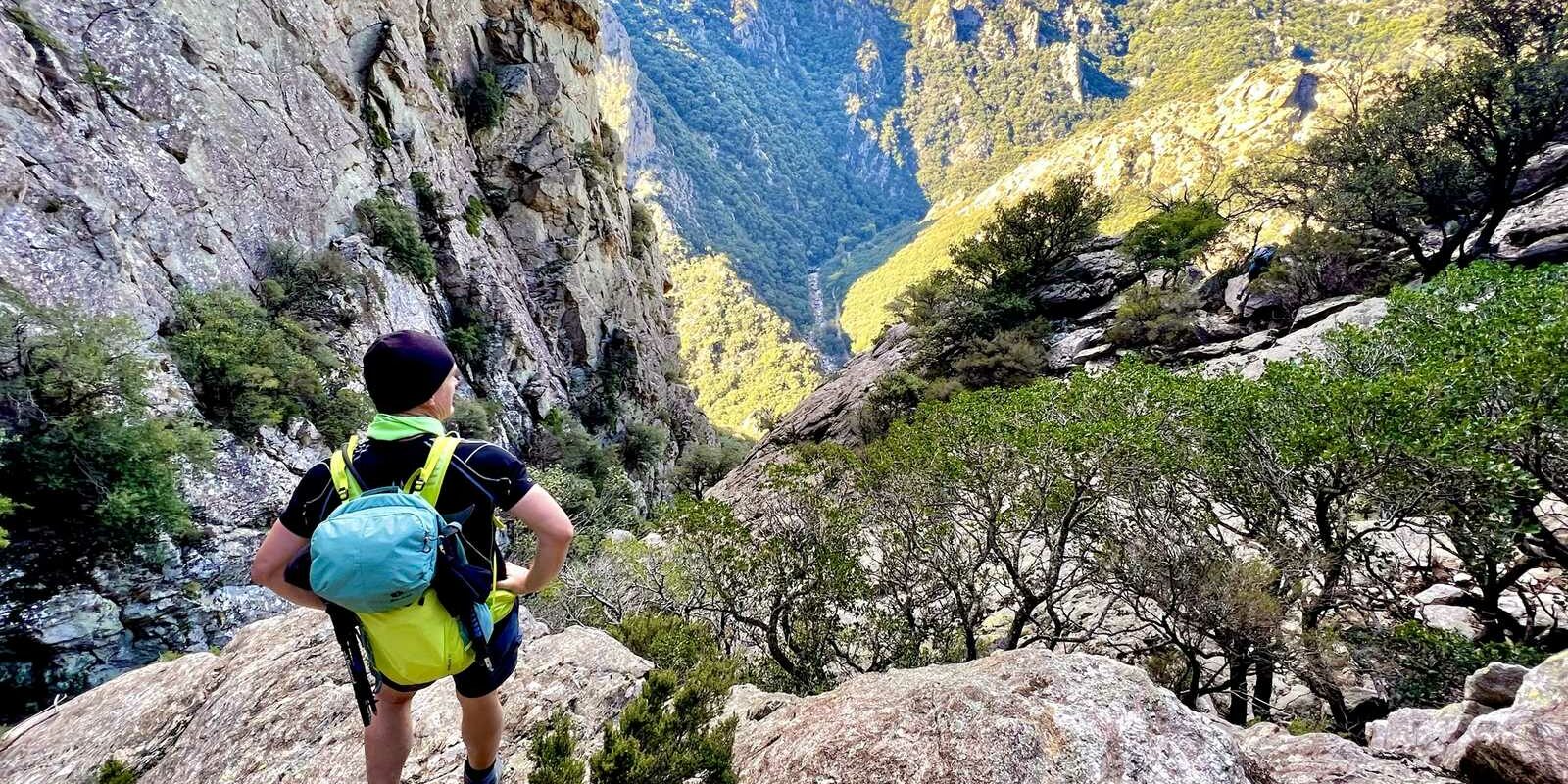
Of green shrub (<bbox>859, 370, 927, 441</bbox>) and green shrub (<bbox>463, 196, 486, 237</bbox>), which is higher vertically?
green shrub (<bbox>463, 196, 486, 237</bbox>)

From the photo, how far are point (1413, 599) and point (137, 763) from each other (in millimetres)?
14076

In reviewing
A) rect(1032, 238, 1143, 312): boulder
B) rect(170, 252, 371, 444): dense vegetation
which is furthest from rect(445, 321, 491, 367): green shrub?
rect(1032, 238, 1143, 312): boulder

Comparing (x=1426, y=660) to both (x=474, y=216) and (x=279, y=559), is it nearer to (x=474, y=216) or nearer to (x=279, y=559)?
(x=279, y=559)

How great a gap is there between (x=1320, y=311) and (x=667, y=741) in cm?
2351

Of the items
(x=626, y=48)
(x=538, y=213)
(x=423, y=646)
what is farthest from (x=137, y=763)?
(x=626, y=48)

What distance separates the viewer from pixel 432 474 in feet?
7.13

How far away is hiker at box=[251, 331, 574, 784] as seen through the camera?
2174 millimetres

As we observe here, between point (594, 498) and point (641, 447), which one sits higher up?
point (594, 498)

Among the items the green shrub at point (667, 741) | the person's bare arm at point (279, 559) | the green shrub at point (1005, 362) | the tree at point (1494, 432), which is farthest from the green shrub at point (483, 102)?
the tree at point (1494, 432)

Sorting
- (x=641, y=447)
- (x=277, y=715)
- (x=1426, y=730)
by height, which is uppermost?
(x=277, y=715)

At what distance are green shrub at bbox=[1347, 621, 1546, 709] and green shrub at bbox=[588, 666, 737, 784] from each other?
7336 mm

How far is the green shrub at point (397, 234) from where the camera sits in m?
21.1

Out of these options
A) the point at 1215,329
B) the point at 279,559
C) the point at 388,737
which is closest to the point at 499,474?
the point at 279,559

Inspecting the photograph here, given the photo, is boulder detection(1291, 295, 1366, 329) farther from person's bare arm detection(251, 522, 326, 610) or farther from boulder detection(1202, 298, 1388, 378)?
person's bare arm detection(251, 522, 326, 610)
